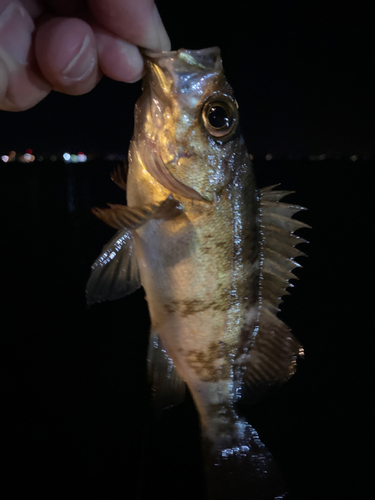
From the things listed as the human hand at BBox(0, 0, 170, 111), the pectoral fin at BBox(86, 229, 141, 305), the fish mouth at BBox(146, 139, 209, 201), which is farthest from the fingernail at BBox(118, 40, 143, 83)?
the pectoral fin at BBox(86, 229, 141, 305)

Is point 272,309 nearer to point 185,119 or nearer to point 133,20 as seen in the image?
point 185,119

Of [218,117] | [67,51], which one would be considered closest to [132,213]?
[218,117]

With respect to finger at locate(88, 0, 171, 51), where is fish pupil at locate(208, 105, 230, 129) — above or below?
below

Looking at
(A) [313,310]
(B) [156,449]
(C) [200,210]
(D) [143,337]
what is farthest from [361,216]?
(C) [200,210]

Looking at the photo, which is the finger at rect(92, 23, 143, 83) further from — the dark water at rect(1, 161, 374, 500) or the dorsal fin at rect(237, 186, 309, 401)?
the dark water at rect(1, 161, 374, 500)

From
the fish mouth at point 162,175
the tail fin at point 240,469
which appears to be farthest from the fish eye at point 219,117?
the tail fin at point 240,469
